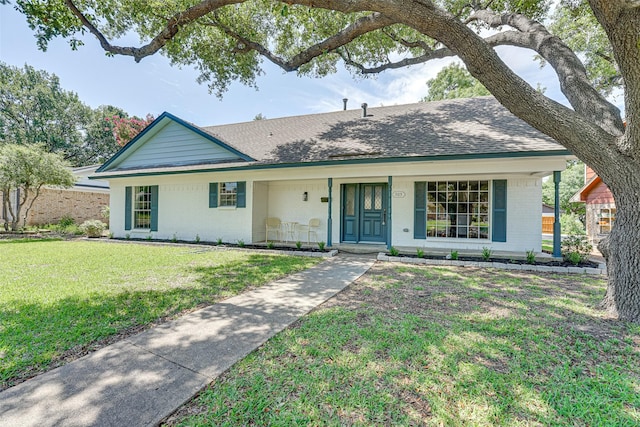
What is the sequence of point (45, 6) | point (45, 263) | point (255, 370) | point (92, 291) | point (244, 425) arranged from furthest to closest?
point (45, 263), point (45, 6), point (92, 291), point (255, 370), point (244, 425)

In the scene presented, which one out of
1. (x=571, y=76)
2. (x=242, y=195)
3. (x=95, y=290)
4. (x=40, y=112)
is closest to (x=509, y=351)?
(x=571, y=76)

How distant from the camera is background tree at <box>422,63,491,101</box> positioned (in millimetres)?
21719

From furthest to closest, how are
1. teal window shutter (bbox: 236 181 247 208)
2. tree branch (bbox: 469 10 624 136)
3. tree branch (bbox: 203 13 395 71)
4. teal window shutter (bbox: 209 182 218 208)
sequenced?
teal window shutter (bbox: 209 182 218 208)
teal window shutter (bbox: 236 181 247 208)
tree branch (bbox: 203 13 395 71)
tree branch (bbox: 469 10 624 136)

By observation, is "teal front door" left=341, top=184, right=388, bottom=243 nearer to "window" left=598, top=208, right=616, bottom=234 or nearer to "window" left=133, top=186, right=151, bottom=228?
"window" left=133, top=186, right=151, bottom=228

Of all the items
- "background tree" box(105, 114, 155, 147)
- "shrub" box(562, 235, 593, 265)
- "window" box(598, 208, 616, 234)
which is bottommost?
"shrub" box(562, 235, 593, 265)

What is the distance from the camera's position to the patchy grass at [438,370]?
2.01 metres

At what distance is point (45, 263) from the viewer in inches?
271

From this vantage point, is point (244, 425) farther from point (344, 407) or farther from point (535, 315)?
point (535, 315)

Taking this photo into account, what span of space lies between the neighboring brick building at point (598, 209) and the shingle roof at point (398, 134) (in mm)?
7418

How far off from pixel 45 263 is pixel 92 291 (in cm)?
357

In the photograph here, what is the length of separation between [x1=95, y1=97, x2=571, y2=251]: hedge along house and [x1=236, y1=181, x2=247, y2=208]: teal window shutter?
0.19 ft

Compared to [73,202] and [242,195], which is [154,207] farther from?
[73,202]

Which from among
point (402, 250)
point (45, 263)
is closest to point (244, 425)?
point (402, 250)

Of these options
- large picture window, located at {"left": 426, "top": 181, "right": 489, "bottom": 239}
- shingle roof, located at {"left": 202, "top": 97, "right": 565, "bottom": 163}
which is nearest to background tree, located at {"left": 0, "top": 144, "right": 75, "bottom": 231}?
shingle roof, located at {"left": 202, "top": 97, "right": 565, "bottom": 163}
